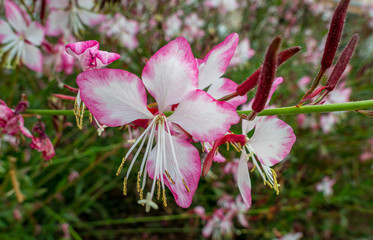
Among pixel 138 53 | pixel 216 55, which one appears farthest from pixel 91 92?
pixel 138 53

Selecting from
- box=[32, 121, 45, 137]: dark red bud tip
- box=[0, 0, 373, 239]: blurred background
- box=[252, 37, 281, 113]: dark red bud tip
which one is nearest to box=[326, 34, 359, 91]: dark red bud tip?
box=[252, 37, 281, 113]: dark red bud tip

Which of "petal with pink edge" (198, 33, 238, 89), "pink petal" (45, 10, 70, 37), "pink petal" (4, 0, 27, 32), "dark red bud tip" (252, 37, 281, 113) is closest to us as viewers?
"dark red bud tip" (252, 37, 281, 113)

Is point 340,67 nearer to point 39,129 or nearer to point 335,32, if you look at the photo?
point 335,32

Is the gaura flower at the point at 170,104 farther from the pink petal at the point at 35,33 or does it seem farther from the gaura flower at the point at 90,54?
the pink petal at the point at 35,33

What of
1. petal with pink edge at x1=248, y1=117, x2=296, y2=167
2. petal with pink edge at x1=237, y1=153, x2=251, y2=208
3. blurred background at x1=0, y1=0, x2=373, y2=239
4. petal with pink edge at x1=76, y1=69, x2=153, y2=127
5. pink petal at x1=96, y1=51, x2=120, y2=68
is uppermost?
pink petal at x1=96, y1=51, x2=120, y2=68

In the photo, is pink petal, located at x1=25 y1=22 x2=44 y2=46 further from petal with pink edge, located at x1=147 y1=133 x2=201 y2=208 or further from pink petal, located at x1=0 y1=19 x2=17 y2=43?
petal with pink edge, located at x1=147 y1=133 x2=201 y2=208

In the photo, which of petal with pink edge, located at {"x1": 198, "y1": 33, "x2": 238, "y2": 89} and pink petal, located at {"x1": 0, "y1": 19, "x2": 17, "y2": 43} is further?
pink petal, located at {"x1": 0, "y1": 19, "x2": 17, "y2": 43}

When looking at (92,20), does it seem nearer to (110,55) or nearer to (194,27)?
(110,55)
